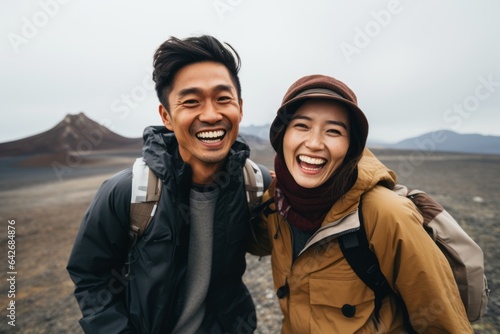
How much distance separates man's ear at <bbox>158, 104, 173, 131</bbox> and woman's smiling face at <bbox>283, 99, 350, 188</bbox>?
3.81 feet

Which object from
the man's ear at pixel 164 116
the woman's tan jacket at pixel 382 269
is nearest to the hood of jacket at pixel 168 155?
the man's ear at pixel 164 116

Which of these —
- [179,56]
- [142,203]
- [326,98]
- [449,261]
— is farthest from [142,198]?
[449,261]

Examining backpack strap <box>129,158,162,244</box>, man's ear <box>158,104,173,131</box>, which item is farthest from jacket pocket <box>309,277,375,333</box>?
man's ear <box>158,104,173,131</box>

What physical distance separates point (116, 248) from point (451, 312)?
2470 mm

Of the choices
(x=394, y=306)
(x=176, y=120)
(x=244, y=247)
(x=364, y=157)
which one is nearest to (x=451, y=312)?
(x=394, y=306)

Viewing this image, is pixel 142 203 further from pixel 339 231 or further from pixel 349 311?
pixel 349 311

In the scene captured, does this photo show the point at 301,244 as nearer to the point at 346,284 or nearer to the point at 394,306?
the point at 346,284

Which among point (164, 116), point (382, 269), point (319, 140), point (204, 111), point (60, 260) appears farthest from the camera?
point (60, 260)

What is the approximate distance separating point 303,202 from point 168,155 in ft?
3.85

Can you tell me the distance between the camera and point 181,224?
2117 mm

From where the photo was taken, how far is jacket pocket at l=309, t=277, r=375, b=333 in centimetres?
183

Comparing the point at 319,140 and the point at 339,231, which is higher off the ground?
the point at 319,140

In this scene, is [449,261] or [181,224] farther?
[181,224]

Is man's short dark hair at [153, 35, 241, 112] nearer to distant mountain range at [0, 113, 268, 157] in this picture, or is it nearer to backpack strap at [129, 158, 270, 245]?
backpack strap at [129, 158, 270, 245]
